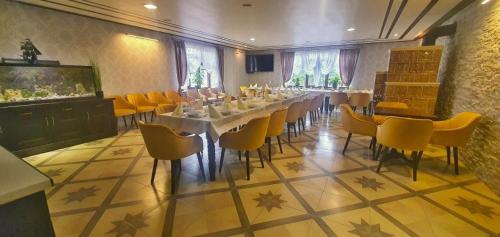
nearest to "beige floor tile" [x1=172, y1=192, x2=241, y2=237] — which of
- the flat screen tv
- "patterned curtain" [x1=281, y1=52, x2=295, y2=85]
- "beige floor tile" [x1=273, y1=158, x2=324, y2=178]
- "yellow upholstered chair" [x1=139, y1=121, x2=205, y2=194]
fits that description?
"yellow upholstered chair" [x1=139, y1=121, x2=205, y2=194]

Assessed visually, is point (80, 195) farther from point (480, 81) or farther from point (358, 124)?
point (480, 81)

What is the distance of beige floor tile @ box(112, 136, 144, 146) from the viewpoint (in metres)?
4.25

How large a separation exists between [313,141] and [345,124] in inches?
33.9

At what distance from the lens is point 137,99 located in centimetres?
552

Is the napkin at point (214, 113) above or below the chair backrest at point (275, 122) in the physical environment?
above

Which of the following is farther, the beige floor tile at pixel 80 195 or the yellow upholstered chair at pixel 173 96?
the yellow upholstered chair at pixel 173 96

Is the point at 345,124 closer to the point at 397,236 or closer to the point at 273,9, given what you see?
the point at 397,236

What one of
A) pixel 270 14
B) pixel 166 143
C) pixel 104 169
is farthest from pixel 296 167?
pixel 270 14

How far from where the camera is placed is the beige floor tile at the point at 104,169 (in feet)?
9.52

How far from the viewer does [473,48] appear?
10.8 feet

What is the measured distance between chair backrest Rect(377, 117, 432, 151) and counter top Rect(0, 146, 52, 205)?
3.16m

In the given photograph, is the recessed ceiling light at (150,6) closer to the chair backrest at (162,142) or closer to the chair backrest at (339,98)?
the chair backrest at (162,142)

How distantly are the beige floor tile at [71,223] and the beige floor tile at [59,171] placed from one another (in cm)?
97

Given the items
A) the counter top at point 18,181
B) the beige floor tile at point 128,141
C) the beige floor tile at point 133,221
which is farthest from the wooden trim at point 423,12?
the beige floor tile at point 128,141
